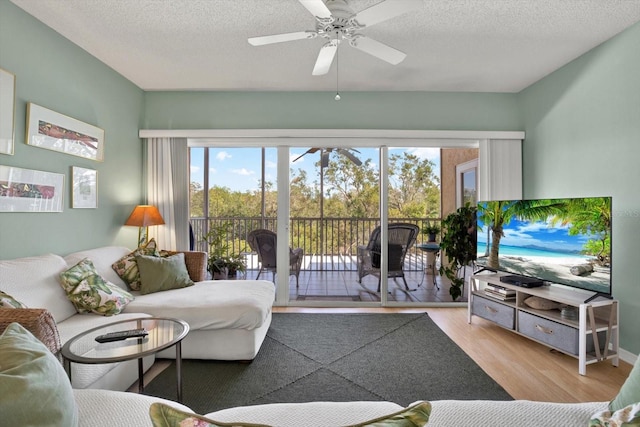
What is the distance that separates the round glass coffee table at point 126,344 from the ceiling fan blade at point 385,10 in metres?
1.99

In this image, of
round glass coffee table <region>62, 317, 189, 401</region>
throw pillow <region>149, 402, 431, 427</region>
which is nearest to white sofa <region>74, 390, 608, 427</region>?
round glass coffee table <region>62, 317, 189, 401</region>

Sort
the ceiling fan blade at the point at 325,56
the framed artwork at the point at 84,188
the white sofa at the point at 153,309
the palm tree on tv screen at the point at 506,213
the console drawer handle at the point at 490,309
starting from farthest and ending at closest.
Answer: the console drawer handle at the point at 490,309 < the framed artwork at the point at 84,188 < the palm tree on tv screen at the point at 506,213 < the ceiling fan blade at the point at 325,56 < the white sofa at the point at 153,309

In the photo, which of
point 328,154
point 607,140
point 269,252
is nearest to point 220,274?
point 269,252

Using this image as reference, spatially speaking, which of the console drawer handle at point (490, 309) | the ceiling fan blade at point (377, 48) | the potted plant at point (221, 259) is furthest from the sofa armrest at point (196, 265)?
the console drawer handle at point (490, 309)

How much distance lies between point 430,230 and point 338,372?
7.90 ft

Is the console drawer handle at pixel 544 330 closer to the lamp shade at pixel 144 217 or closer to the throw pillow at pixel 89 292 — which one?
the throw pillow at pixel 89 292

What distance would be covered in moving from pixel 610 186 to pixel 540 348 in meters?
1.43

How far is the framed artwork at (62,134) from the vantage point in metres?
2.43

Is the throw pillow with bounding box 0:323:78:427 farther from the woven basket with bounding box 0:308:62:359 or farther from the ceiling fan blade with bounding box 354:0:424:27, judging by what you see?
the ceiling fan blade with bounding box 354:0:424:27

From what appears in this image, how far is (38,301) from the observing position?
2.05 meters

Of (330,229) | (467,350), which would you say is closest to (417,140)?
(330,229)

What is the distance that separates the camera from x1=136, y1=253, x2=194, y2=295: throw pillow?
284 cm

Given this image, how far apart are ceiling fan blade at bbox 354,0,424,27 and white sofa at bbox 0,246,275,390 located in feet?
6.57

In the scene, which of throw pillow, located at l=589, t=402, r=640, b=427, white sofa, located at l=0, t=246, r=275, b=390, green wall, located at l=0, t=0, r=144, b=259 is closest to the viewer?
throw pillow, located at l=589, t=402, r=640, b=427
